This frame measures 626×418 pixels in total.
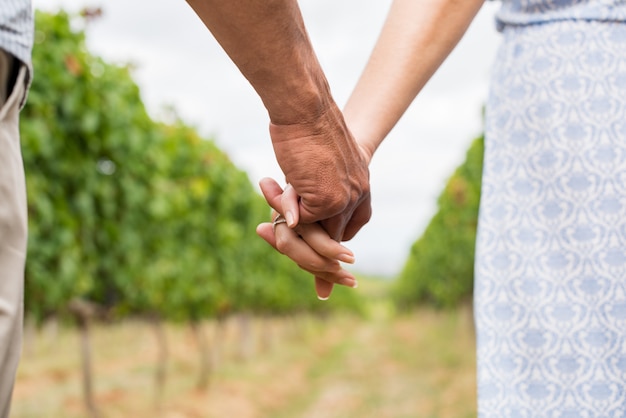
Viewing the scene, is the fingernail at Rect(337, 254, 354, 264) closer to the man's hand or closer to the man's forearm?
the man's hand

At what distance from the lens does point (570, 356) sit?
4.38 ft

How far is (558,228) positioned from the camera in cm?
137

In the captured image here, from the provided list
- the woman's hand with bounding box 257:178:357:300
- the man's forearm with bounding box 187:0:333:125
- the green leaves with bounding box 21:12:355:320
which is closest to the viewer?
the man's forearm with bounding box 187:0:333:125

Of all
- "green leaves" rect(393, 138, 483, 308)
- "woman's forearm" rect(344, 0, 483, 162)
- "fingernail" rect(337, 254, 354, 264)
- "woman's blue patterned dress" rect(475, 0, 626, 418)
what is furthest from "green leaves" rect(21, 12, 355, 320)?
"green leaves" rect(393, 138, 483, 308)

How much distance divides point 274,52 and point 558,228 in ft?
2.05

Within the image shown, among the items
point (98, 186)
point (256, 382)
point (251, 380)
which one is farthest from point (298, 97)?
point (251, 380)

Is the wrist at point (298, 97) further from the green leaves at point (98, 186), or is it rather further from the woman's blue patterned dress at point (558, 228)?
the green leaves at point (98, 186)

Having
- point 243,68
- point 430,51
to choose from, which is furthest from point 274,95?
point 430,51

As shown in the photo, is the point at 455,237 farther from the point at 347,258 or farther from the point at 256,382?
the point at 347,258

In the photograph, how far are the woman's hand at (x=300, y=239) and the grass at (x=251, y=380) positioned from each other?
8.75 meters

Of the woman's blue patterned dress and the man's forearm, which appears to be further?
the woman's blue patterned dress

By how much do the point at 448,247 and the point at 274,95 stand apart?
20.8m

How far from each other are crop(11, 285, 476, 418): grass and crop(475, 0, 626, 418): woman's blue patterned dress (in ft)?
29.3

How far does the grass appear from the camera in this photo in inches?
430
